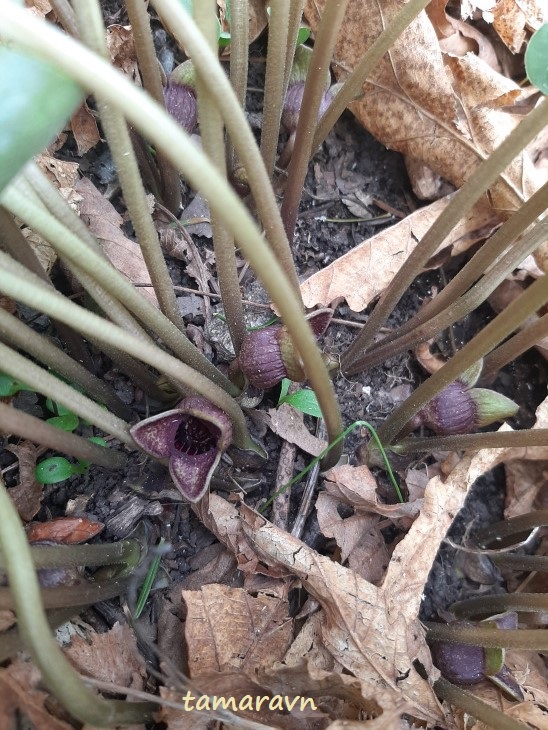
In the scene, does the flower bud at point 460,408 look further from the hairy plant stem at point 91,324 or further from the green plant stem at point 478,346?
the hairy plant stem at point 91,324

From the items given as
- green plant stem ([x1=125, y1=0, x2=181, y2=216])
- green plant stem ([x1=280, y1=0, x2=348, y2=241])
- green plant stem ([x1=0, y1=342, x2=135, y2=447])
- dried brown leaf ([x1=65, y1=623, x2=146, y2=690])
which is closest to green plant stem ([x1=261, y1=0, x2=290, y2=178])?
green plant stem ([x1=280, y1=0, x2=348, y2=241])

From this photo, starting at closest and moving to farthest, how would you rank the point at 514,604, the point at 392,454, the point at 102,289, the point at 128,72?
the point at 102,289 → the point at 514,604 → the point at 392,454 → the point at 128,72

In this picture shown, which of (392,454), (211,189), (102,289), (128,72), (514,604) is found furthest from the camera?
(128,72)

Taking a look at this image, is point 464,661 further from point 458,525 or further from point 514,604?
point 458,525

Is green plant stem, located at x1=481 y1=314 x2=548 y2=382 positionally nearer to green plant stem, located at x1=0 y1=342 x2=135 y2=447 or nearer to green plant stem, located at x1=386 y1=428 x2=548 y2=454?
green plant stem, located at x1=386 y1=428 x2=548 y2=454

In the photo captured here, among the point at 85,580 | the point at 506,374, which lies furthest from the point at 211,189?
the point at 506,374

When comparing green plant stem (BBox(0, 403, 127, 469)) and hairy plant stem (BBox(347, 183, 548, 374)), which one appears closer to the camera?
green plant stem (BBox(0, 403, 127, 469))

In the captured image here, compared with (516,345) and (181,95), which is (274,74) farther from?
(516,345)
